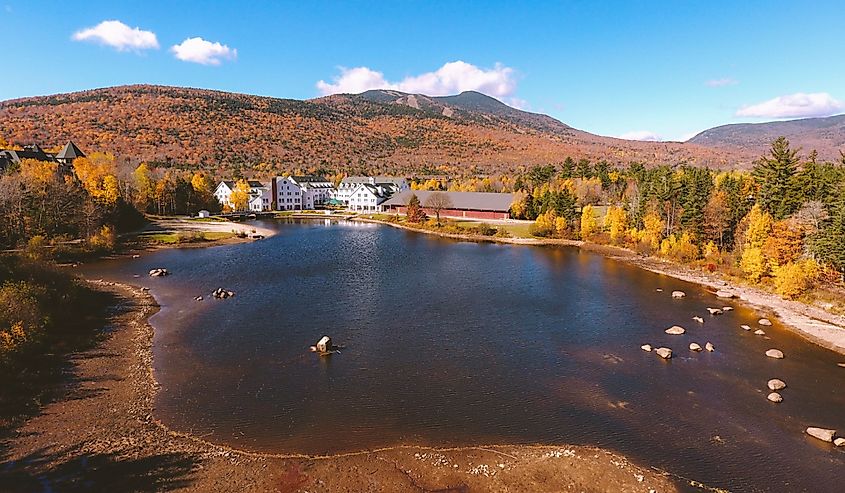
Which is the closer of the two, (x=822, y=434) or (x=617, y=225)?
(x=822, y=434)

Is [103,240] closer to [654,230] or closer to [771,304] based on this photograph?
[654,230]

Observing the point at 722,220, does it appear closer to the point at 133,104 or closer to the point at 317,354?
the point at 317,354

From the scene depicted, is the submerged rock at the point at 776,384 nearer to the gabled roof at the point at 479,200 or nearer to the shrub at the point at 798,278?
the shrub at the point at 798,278

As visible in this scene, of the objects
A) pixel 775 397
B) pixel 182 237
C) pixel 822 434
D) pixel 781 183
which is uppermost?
pixel 781 183

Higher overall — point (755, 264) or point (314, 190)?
point (314, 190)

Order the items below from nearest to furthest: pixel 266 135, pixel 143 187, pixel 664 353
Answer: pixel 664 353, pixel 143 187, pixel 266 135

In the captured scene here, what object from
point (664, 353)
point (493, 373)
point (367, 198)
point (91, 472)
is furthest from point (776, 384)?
point (367, 198)

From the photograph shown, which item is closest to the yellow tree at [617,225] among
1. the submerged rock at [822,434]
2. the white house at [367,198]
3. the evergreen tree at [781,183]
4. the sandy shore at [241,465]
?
the evergreen tree at [781,183]

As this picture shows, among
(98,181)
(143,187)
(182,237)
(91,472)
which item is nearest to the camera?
(91,472)
